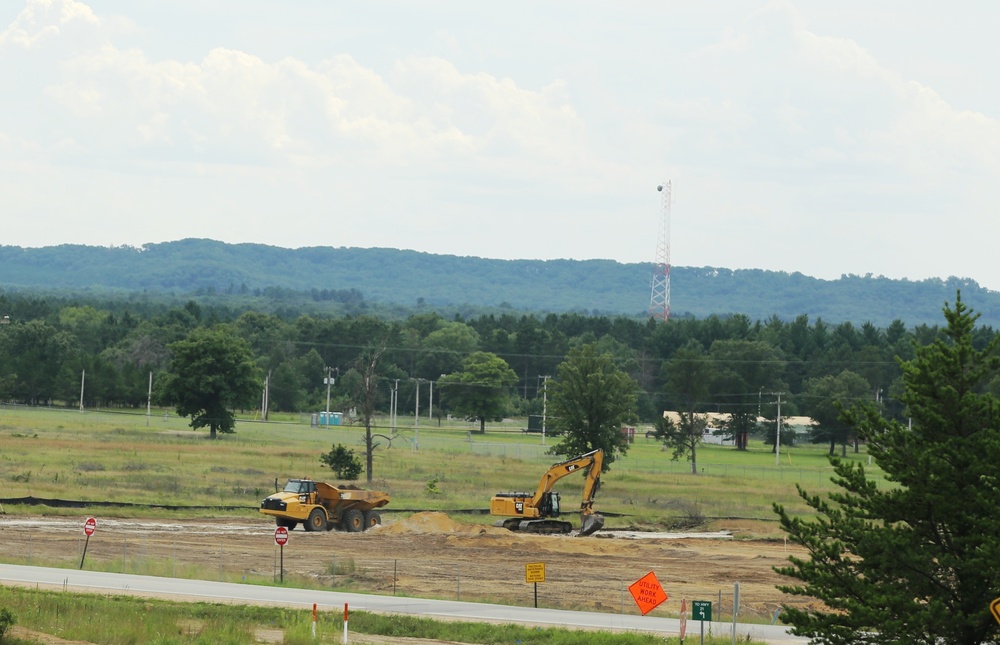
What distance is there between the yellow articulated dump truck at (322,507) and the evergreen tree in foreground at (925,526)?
Result: 34.0m

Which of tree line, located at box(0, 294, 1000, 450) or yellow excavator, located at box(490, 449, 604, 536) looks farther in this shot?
tree line, located at box(0, 294, 1000, 450)

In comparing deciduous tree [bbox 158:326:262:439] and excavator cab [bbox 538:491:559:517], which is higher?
deciduous tree [bbox 158:326:262:439]

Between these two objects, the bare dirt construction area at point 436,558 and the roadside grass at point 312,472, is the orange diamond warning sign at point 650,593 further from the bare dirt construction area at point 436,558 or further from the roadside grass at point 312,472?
the roadside grass at point 312,472

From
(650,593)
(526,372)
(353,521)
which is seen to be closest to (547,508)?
(353,521)

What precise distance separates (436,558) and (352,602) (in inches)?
446

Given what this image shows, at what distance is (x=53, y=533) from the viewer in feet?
151

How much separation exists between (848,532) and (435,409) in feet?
518

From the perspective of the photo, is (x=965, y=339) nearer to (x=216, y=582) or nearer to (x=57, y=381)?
(x=216, y=582)

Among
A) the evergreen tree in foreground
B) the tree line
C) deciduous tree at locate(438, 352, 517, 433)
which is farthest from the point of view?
deciduous tree at locate(438, 352, 517, 433)

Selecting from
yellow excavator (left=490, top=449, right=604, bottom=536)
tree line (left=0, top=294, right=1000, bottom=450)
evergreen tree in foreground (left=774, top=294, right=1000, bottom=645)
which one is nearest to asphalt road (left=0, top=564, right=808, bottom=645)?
evergreen tree in foreground (left=774, top=294, right=1000, bottom=645)

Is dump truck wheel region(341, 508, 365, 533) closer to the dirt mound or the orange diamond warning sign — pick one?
the dirt mound

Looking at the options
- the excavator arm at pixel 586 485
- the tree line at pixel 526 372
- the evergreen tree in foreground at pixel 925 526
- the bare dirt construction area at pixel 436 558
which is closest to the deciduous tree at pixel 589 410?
the excavator arm at pixel 586 485

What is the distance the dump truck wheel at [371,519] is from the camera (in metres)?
54.2

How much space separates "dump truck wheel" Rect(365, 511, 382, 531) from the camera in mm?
54216
